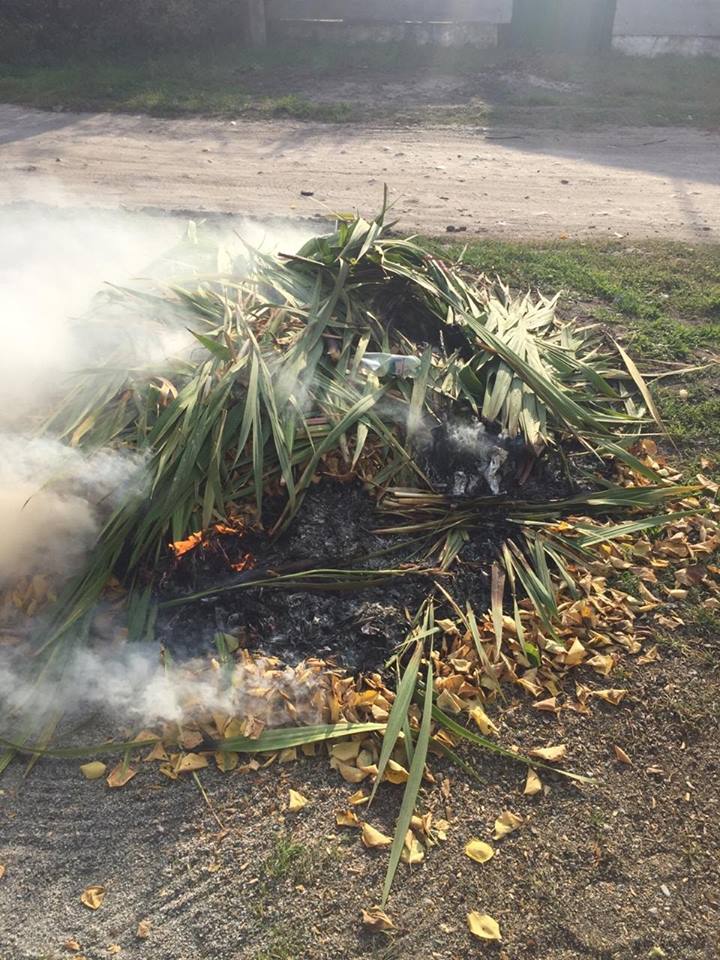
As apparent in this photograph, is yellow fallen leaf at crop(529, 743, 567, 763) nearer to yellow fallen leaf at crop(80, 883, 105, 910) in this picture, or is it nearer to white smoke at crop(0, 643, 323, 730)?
white smoke at crop(0, 643, 323, 730)

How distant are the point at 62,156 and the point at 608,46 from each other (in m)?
10.3

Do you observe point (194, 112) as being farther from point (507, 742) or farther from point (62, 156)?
point (507, 742)

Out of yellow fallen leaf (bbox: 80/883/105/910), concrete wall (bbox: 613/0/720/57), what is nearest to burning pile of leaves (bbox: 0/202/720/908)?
→ yellow fallen leaf (bbox: 80/883/105/910)

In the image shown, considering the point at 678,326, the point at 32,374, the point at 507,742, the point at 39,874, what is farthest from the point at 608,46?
the point at 39,874

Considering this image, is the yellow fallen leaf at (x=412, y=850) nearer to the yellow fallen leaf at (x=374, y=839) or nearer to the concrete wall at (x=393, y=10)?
the yellow fallen leaf at (x=374, y=839)

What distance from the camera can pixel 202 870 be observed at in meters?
2.93

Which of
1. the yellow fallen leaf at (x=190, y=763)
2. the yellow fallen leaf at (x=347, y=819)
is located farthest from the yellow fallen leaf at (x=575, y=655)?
the yellow fallen leaf at (x=190, y=763)

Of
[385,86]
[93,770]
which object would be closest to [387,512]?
[93,770]

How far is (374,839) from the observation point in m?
3.02

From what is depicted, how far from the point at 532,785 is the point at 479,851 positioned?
36 centimetres

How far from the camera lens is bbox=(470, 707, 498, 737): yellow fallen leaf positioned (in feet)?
11.2

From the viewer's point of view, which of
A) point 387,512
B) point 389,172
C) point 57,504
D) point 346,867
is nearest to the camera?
point 346,867

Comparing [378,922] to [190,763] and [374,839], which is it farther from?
[190,763]

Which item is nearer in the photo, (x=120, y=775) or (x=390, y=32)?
(x=120, y=775)
